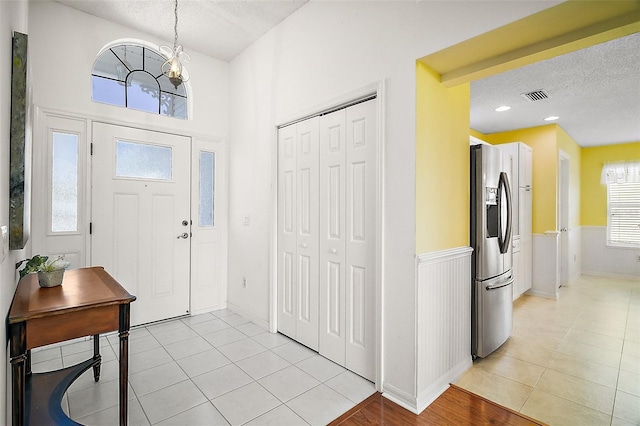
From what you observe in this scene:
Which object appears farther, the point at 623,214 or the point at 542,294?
the point at 623,214

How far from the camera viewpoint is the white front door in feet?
10.5

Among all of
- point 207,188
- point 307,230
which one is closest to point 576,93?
point 307,230

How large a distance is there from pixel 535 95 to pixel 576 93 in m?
0.44

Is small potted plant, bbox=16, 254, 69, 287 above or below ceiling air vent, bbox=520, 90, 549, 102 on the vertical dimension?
below

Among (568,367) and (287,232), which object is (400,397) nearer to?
(568,367)

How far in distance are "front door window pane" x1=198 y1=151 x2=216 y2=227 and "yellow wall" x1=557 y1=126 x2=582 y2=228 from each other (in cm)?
539

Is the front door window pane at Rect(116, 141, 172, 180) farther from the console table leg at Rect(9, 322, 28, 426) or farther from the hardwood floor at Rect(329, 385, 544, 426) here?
the hardwood floor at Rect(329, 385, 544, 426)

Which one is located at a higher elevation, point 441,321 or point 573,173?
point 573,173

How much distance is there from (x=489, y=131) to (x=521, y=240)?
200 cm

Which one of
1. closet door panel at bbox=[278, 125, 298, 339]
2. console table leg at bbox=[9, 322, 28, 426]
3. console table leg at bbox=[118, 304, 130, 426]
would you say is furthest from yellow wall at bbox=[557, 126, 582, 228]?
console table leg at bbox=[9, 322, 28, 426]

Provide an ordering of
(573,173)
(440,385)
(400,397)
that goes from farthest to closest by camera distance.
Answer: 1. (573,173)
2. (440,385)
3. (400,397)

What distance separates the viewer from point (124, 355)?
5.56 feet

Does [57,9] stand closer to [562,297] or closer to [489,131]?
[489,131]

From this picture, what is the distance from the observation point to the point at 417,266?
2057 mm
